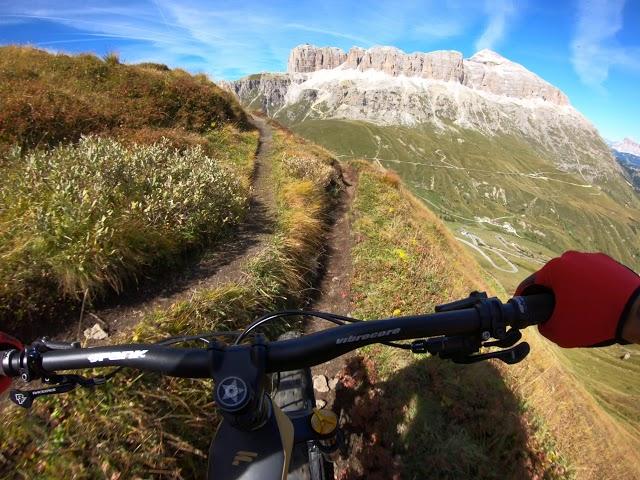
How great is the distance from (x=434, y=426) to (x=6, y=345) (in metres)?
6.24

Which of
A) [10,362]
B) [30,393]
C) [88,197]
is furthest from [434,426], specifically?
[88,197]

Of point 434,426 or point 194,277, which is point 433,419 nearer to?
point 434,426

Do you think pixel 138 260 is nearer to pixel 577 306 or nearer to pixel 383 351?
pixel 383 351

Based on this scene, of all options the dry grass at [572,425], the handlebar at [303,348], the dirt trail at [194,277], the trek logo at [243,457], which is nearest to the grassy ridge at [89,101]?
the dirt trail at [194,277]

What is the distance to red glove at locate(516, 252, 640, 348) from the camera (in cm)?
203

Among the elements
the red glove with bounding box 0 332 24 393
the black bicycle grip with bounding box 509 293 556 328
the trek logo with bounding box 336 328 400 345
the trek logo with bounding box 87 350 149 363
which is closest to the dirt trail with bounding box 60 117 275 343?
the red glove with bounding box 0 332 24 393

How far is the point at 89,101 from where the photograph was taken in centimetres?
1431

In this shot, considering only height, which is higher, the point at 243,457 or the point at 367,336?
the point at 367,336

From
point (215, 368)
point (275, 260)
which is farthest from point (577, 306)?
point (275, 260)

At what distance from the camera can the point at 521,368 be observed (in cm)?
874

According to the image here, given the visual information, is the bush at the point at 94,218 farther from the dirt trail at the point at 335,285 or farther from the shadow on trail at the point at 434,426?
the shadow on trail at the point at 434,426

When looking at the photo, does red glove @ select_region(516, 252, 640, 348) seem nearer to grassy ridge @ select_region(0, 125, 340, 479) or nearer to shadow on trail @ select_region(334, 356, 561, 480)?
grassy ridge @ select_region(0, 125, 340, 479)

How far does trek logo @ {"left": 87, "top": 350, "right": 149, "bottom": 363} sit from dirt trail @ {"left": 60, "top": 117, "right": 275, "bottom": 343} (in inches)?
164

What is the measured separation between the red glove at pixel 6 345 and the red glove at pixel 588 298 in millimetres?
A: 3505
